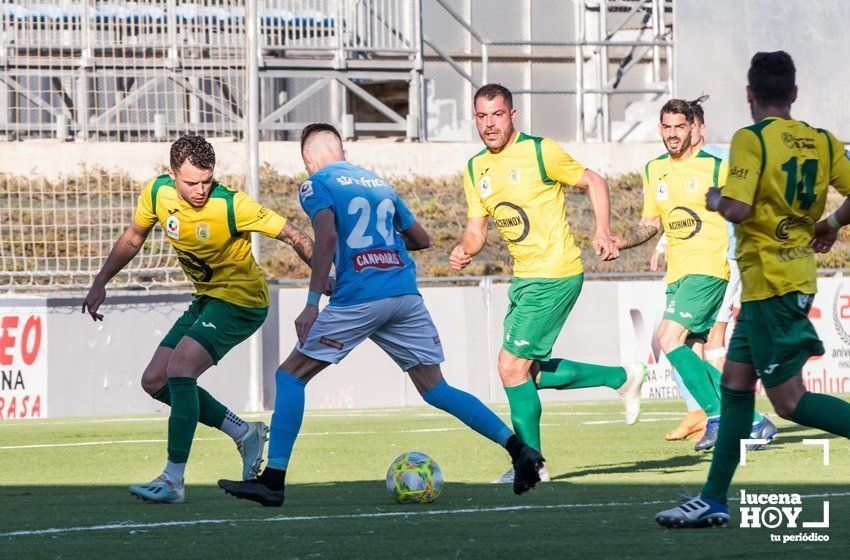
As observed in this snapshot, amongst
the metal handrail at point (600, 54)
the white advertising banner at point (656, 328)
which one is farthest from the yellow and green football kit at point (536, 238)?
the metal handrail at point (600, 54)

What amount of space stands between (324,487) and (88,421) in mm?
7540

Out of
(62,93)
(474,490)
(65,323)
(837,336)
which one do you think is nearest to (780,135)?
(474,490)

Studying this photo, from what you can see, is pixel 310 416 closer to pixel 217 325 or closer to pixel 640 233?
pixel 640 233

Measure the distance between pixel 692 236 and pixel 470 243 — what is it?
7.38 feet

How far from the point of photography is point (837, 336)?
58.7 ft

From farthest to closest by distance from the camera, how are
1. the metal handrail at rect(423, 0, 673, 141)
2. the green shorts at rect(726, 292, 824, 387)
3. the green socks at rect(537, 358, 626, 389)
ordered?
the metal handrail at rect(423, 0, 673, 141), the green socks at rect(537, 358, 626, 389), the green shorts at rect(726, 292, 824, 387)

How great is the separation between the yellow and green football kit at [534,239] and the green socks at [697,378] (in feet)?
5.18

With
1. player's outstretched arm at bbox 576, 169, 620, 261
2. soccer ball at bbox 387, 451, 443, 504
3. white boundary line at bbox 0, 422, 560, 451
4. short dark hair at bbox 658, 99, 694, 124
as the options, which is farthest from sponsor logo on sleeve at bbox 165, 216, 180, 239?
white boundary line at bbox 0, 422, 560, 451

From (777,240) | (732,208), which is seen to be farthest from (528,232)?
(732,208)

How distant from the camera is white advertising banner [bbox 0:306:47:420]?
15422 millimetres

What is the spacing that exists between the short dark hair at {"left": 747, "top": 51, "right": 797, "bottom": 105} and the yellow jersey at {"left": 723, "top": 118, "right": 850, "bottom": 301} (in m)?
0.10

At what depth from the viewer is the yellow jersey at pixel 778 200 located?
5.58 m

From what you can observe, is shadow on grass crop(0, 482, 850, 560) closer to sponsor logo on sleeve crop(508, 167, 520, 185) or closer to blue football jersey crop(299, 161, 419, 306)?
blue football jersey crop(299, 161, 419, 306)

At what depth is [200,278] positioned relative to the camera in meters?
7.87
